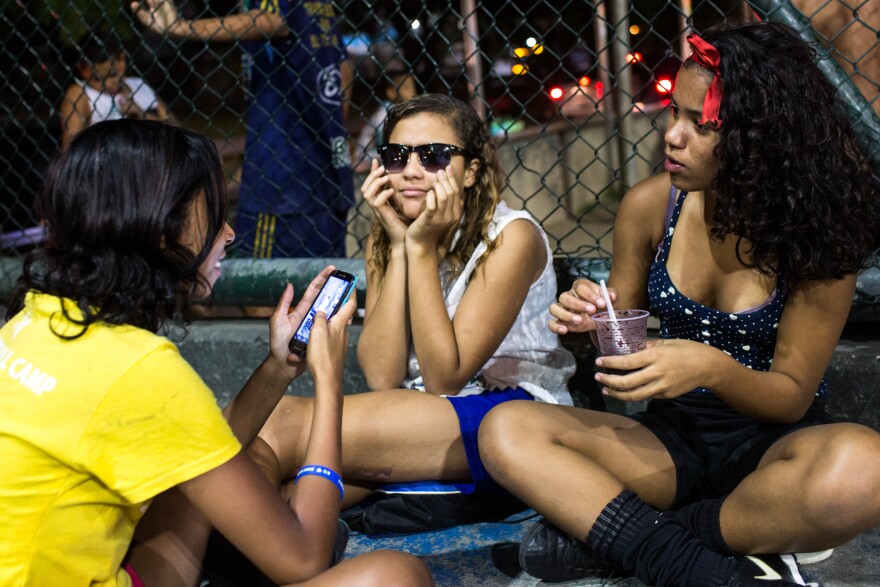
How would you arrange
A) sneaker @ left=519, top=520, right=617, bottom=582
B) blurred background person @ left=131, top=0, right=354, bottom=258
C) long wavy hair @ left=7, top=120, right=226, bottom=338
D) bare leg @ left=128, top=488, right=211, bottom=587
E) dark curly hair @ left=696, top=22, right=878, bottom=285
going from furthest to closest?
blurred background person @ left=131, top=0, right=354, bottom=258, sneaker @ left=519, top=520, right=617, bottom=582, dark curly hair @ left=696, top=22, right=878, bottom=285, bare leg @ left=128, top=488, right=211, bottom=587, long wavy hair @ left=7, top=120, right=226, bottom=338

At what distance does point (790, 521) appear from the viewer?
2166 millimetres

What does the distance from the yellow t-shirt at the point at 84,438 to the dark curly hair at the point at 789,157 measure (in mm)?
1336

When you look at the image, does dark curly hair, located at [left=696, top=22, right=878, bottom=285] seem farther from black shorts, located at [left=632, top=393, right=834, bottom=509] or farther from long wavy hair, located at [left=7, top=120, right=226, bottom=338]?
long wavy hair, located at [left=7, top=120, right=226, bottom=338]

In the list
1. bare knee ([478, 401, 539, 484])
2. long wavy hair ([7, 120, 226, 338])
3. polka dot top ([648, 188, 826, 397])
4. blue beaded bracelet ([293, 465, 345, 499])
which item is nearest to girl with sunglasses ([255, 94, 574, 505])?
bare knee ([478, 401, 539, 484])

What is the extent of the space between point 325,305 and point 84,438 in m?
0.67

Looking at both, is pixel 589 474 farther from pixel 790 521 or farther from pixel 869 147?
pixel 869 147

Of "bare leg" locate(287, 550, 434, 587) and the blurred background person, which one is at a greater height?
the blurred background person

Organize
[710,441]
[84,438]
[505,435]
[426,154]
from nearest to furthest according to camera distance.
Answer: [84,438] < [505,435] < [710,441] < [426,154]

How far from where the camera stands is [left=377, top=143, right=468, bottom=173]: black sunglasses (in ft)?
9.26

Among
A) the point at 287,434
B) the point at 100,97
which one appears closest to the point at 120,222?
the point at 287,434

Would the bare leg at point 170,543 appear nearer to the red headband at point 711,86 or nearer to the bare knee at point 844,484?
the bare knee at point 844,484

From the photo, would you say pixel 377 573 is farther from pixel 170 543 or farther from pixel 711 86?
pixel 711 86

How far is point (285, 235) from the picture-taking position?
4160mm

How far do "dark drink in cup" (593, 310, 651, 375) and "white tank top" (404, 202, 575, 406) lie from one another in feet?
2.46
